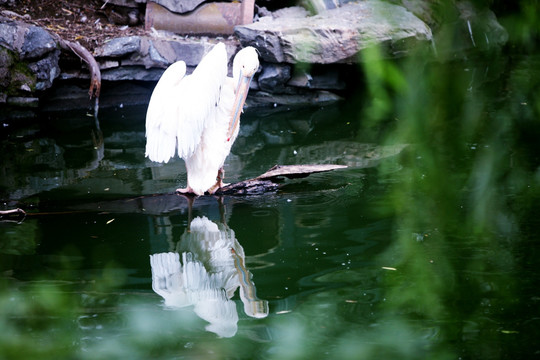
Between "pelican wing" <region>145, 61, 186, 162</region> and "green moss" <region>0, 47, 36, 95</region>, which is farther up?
"green moss" <region>0, 47, 36, 95</region>

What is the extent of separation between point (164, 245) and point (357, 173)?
5.32 feet

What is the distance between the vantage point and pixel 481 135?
5.21 metres

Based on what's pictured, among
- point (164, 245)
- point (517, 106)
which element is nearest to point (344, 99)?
point (517, 106)

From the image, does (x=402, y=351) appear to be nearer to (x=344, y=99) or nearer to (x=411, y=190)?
(x=411, y=190)

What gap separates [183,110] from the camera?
3.70 m

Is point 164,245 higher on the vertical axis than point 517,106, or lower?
lower

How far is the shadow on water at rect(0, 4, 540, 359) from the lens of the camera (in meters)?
2.54

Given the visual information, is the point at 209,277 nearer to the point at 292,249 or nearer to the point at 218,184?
the point at 292,249

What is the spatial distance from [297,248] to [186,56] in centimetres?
351

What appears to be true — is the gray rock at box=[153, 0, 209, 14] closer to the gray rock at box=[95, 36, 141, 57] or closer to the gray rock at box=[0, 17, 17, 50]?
the gray rock at box=[95, 36, 141, 57]

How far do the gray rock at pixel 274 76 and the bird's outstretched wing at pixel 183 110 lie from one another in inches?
104

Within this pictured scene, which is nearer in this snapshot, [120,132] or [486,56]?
[120,132]

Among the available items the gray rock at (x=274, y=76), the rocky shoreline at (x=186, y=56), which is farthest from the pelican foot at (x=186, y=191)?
the gray rock at (x=274, y=76)

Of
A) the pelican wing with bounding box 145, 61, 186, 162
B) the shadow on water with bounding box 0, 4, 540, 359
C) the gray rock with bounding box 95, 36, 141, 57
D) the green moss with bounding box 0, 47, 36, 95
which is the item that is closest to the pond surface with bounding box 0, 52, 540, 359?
the shadow on water with bounding box 0, 4, 540, 359
